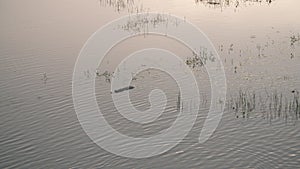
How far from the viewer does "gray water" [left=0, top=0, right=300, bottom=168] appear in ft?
27.9

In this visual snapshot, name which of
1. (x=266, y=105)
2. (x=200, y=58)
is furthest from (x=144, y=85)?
(x=266, y=105)

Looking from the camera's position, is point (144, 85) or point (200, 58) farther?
point (200, 58)

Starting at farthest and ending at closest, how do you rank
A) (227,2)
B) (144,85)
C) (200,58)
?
(227,2) < (200,58) < (144,85)

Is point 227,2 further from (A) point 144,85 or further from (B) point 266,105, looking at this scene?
(B) point 266,105

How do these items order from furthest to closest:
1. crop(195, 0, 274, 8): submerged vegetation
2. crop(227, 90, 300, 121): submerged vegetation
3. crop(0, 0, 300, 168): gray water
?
crop(195, 0, 274, 8): submerged vegetation → crop(227, 90, 300, 121): submerged vegetation → crop(0, 0, 300, 168): gray water

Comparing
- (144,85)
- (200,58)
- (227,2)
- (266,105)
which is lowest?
(266,105)

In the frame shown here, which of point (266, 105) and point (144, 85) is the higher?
point (144, 85)

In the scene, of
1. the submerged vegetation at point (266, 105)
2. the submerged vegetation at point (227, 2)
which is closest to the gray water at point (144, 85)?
the submerged vegetation at point (266, 105)

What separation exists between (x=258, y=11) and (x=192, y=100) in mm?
11591

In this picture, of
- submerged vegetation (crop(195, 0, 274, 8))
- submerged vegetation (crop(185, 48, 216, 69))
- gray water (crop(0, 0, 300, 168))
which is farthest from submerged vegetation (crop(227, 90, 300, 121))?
submerged vegetation (crop(195, 0, 274, 8))

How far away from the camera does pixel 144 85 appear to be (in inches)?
487

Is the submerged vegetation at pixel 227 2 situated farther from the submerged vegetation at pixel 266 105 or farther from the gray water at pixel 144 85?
the submerged vegetation at pixel 266 105

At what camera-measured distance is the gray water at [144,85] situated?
8516 mm

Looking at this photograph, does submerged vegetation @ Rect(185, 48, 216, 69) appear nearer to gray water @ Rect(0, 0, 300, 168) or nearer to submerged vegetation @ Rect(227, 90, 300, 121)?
gray water @ Rect(0, 0, 300, 168)
